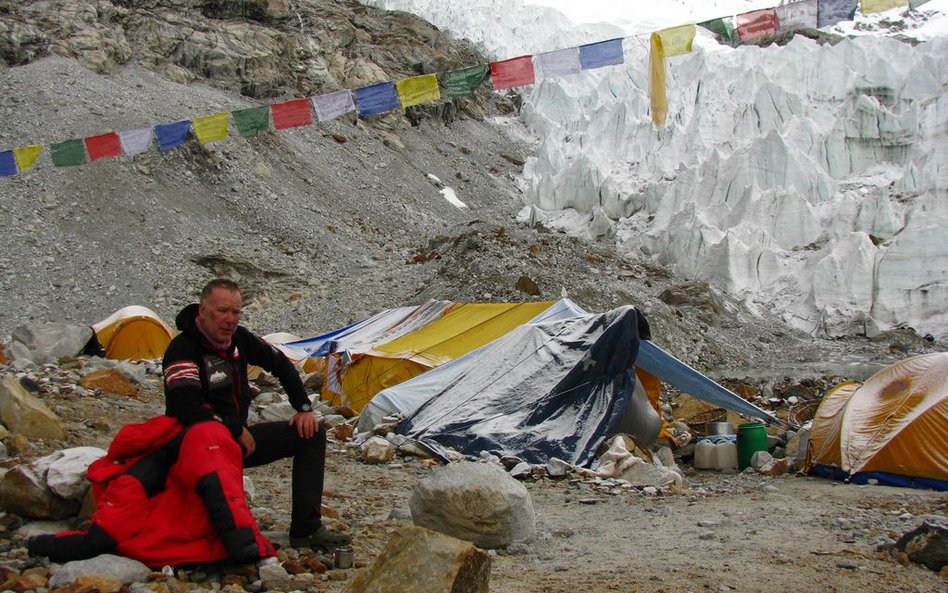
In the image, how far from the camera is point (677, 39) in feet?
44.2

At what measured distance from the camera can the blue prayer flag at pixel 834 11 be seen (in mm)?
12680

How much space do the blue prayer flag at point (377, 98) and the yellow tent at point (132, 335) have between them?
6609 millimetres

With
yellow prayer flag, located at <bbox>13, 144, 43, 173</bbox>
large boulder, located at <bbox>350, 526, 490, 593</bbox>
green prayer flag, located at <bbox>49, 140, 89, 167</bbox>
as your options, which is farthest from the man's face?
green prayer flag, located at <bbox>49, 140, 89, 167</bbox>

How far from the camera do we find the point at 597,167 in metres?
29.5

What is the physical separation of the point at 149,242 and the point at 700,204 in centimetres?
1692

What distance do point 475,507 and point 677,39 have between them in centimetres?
1188

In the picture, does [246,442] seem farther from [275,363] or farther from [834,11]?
[834,11]

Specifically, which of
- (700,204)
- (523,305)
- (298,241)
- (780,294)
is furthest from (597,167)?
(523,305)

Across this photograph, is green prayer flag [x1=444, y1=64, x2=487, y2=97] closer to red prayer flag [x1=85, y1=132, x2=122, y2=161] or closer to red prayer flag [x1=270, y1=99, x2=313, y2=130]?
red prayer flag [x1=270, y1=99, x2=313, y2=130]

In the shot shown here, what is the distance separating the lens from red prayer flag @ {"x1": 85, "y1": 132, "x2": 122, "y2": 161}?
18.6 m

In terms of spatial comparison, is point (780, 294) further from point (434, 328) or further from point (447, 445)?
point (447, 445)

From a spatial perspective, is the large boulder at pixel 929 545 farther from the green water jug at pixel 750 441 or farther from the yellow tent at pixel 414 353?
the yellow tent at pixel 414 353

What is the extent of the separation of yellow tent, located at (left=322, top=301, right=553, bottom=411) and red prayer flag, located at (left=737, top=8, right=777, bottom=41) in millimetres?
7386

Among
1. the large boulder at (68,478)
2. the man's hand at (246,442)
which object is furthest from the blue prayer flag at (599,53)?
the large boulder at (68,478)
